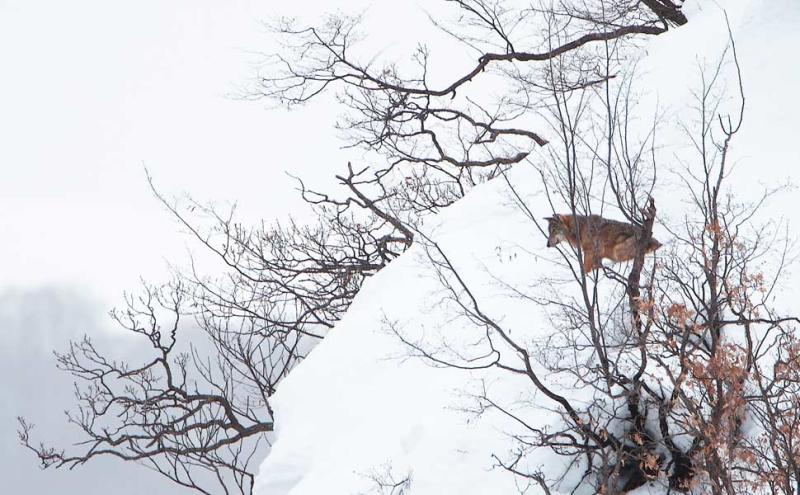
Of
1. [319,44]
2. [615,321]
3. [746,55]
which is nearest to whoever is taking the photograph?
[615,321]

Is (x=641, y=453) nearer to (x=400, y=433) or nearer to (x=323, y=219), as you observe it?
(x=400, y=433)

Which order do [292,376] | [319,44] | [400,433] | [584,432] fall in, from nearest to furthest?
[584,432] → [400,433] → [292,376] → [319,44]

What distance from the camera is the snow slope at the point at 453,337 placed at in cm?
788

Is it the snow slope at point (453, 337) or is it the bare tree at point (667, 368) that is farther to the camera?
the snow slope at point (453, 337)

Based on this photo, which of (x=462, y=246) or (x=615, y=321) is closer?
(x=615, y=321)

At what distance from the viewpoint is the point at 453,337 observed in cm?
927

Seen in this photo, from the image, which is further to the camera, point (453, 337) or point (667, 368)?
point (453, 337)

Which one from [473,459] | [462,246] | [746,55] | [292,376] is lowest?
[473,459]

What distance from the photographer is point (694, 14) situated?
1430 centimetres

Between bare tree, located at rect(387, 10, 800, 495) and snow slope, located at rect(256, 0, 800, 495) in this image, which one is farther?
snow slope, located at rect(256, 0, 800, 495)

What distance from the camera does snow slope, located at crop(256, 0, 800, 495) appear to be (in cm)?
788

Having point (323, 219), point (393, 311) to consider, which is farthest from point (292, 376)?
point (323, 219)

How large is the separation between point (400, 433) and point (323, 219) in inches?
367

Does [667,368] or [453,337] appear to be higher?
[453,337]
